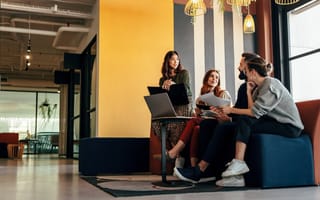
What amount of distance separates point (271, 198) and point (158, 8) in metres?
4.43

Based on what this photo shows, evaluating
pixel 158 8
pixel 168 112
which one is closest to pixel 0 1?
pixel 158 8

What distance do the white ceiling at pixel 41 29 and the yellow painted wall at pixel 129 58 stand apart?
42.3 inches

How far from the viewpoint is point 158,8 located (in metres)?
6.43

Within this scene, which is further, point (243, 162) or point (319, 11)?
point (319, 11)

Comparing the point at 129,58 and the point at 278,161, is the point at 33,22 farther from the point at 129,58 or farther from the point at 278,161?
the point at 278,161

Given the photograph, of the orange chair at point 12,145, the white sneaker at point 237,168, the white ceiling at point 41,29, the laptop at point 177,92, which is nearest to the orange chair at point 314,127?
the white sneaker at point 237,168

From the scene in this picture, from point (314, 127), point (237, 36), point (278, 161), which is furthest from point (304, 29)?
point (278, 161)

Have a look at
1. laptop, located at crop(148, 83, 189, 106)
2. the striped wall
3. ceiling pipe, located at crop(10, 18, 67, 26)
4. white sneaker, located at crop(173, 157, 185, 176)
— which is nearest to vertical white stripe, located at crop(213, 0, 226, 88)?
the striped wall

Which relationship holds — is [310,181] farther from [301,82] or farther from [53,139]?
[53,139]

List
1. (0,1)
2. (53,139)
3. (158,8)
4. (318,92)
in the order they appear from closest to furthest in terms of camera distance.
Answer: (318,92) → (158,8) → (0,1) → (53,139)

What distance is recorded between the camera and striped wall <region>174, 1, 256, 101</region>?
6410 millimetres

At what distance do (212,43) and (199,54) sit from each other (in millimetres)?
332

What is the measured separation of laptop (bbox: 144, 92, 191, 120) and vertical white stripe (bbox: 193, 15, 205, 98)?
293 cm

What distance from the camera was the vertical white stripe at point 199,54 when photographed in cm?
638
